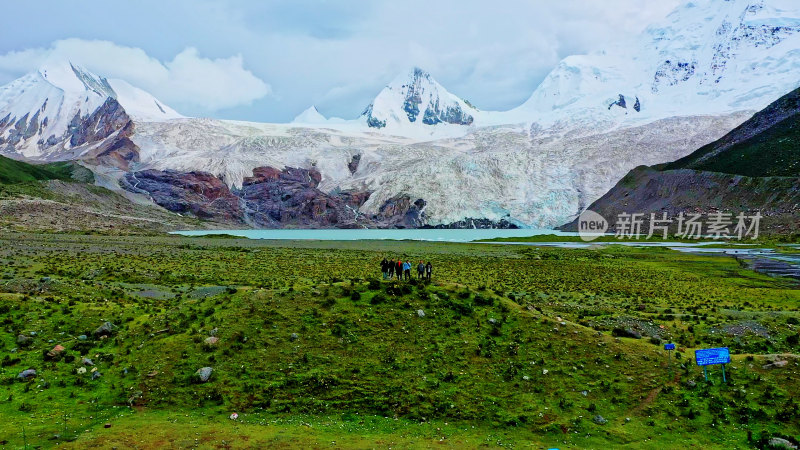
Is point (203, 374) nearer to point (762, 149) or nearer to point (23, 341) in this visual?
point (23, 341)

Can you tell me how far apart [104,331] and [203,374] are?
6.66 m

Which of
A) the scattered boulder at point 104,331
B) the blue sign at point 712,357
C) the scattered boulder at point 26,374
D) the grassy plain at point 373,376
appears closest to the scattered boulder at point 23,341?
the grassy plain at point 373,376

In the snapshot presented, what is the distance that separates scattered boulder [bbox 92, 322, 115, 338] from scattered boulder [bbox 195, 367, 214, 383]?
619 cm

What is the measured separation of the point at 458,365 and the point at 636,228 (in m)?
163

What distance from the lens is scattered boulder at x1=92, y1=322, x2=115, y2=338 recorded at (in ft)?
69.4

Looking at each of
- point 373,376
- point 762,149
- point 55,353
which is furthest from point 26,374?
point 762,149

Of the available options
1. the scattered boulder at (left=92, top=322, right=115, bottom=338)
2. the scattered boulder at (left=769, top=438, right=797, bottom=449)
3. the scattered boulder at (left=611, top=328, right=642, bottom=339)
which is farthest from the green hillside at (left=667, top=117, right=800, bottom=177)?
the scattered boulder at (left=92, top=322, right=115, bottom=338)

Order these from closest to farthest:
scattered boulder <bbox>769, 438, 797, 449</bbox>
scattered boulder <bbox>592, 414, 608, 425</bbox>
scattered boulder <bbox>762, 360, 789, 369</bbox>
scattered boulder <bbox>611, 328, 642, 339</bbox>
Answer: scattered boulder <bbox>769, 438, 797, 449</bbox>
scattered boulder <bbox>592, 414, 608, 425</bbox>
scattered boulder <bbox>762, 360, 789, 369</bbox>
scattered boulder <bbox>611, 328, 642, 339</bbox>

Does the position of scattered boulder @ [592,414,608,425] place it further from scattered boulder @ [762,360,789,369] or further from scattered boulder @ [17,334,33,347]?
scattered boulder @ [17,334,33,347]

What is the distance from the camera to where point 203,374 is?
17344 millimetres

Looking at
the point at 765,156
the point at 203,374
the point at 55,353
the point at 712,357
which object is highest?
the point at 765,156

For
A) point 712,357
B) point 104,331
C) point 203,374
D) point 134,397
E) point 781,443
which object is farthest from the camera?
point 104,331

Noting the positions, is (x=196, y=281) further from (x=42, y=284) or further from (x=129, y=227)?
(x=129, y=227)

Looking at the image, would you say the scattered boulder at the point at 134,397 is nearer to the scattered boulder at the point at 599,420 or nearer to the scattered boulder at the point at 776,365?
the scattered boulder at the point at 599,420
